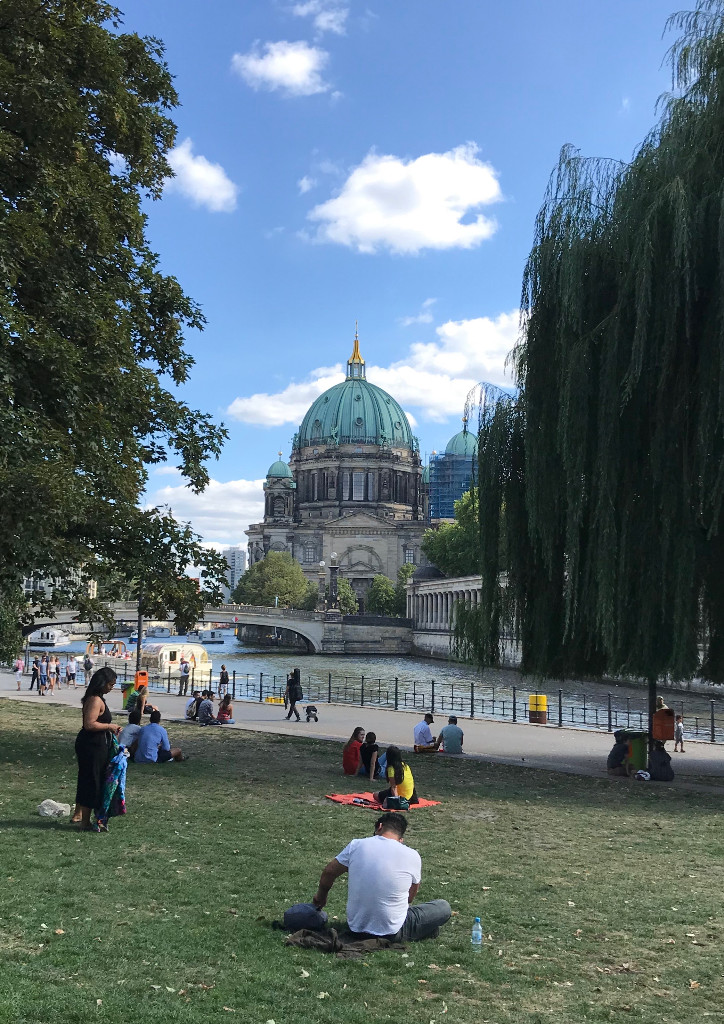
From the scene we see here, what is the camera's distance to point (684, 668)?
15484 mm

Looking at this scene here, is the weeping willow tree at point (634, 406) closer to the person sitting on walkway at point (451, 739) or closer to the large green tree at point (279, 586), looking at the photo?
the person sitting on walkway at point (451, 739)

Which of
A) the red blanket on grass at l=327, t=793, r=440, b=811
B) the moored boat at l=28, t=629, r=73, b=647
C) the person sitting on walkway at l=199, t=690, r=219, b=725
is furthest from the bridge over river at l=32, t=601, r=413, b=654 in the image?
the red blanket on grass at l=327, t=793, r=440, b=811

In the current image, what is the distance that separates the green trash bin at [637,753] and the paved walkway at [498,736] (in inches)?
21.6

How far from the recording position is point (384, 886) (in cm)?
682

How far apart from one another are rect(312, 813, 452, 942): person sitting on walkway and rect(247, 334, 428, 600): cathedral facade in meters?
149

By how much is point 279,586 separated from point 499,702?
95199mm

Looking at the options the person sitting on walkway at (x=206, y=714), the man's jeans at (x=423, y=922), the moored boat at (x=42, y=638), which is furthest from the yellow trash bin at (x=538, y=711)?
the moored boat at (x=42, y=638)

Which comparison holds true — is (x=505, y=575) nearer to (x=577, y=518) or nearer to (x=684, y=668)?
(x=577, y=518)

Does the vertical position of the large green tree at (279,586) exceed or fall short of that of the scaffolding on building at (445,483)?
it falls short

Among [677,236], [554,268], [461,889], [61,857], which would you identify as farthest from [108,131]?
[461,889]

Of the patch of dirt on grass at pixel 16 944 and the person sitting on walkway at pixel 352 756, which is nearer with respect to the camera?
the patch of dirt on grass at pixel 16 944

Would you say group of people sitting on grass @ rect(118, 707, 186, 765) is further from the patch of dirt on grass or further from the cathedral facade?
the cathedral facade

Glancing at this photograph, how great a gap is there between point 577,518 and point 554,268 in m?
4.30

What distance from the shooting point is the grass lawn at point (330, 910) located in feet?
19.2
